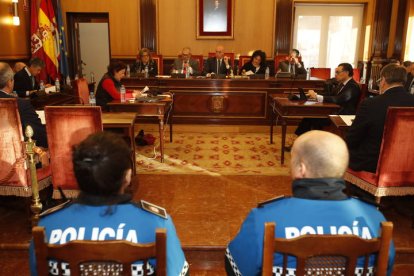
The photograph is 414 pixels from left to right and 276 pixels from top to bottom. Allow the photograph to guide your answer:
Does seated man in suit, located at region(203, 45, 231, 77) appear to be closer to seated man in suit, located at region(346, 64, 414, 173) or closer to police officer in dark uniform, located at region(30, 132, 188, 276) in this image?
seated man in suit, located at region(346, 64, 414, 173)

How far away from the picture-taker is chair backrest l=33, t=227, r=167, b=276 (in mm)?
1090

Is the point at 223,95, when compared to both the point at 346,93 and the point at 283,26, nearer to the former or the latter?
the point at 346,93

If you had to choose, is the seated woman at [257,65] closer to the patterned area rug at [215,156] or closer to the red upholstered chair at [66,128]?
the patterned area rug at [215,156]

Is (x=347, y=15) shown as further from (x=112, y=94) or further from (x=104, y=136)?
(x=104, y=136)

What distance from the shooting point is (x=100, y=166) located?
122cm

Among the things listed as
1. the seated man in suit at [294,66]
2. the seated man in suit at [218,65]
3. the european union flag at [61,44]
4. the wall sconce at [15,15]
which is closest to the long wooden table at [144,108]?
the seated man in suit at [218,65]

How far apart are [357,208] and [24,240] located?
2328 mm

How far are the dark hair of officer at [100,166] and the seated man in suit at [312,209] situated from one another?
0.49 metres

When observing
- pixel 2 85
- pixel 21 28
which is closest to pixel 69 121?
pixel 2 85

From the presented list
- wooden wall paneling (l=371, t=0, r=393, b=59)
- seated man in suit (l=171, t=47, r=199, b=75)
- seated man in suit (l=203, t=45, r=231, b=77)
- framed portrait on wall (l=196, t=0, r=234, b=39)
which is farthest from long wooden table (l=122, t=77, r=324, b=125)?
wooden wall paneling (l=371, t=0, r=393, b=59)

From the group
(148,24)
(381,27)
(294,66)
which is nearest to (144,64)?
(148,24)

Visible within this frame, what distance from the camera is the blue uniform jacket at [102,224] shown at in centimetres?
121

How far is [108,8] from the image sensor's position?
8.59 m

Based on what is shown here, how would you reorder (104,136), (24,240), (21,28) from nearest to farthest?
(104,136), (24,240), (21,28)
